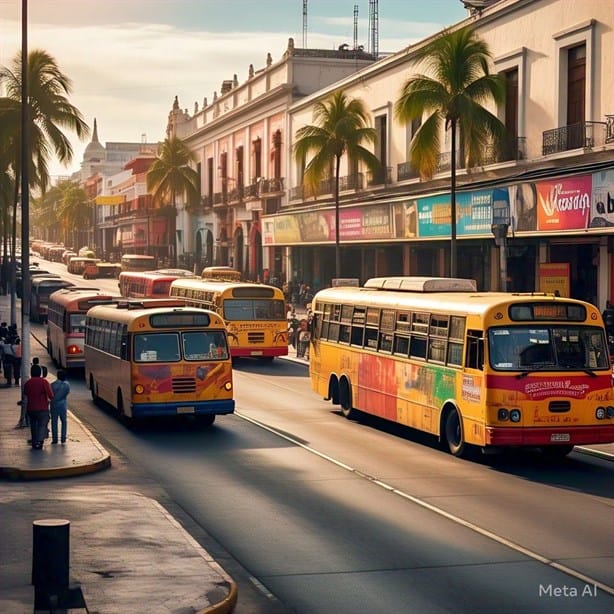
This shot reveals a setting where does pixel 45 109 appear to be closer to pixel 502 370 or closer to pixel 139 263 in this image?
pixel 502 370

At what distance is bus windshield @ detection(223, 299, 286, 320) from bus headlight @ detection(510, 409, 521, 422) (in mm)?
22968

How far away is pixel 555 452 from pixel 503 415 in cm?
260

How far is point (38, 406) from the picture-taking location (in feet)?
76.1

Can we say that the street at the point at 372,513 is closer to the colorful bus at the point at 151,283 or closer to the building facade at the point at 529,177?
the building facade at the point at 529,177

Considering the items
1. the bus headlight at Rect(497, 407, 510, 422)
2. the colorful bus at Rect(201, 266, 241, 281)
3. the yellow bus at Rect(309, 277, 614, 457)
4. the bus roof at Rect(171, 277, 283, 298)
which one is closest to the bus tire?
the yellow bus at Rect(309, 277, 614, 457)

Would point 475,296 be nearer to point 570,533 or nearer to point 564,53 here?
point 570,533

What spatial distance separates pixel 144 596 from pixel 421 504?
691cm

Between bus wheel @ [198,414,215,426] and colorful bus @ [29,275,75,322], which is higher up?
colorful bus @ [29,275,75,322]

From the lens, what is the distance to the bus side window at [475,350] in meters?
21.6

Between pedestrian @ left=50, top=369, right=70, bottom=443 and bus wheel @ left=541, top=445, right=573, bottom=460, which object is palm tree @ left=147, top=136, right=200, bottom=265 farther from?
bus wheel @ left=541, top=445, right=573, bottom=460

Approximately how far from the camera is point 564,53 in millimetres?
44375

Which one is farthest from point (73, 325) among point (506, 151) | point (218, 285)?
point (506, 151)

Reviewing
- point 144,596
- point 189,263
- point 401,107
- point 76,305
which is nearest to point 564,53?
point 401,107

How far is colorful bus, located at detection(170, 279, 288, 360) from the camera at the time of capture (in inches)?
1705
